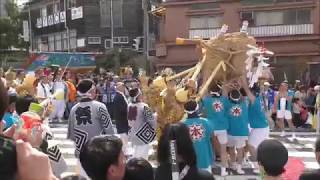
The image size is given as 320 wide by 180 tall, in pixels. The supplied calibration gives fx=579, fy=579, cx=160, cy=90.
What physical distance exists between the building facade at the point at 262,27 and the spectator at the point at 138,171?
2361cm

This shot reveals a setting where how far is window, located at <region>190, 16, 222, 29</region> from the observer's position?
30.1 meters

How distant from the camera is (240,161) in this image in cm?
962

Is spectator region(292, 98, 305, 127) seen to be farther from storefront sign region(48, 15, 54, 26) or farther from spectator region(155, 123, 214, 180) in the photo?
storefront sign region(48, 15, 54, 26)

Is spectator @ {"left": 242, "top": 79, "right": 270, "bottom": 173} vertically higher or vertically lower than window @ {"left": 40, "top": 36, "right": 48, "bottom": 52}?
lower

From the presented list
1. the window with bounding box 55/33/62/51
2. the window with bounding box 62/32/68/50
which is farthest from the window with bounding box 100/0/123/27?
the window with bounding box 55/33/62/51

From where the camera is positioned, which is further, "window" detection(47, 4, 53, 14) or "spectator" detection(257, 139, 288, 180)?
"window" detection(47, 4, 53, 14)

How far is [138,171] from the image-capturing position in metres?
3.20

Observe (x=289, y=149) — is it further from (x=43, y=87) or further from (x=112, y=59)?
(x=112, y=59)

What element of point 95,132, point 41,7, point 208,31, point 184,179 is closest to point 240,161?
point 95,132

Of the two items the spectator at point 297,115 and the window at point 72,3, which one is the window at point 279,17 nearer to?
the spectator at point 297,115

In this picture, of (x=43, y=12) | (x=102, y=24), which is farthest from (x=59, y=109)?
(x=43, y=12)

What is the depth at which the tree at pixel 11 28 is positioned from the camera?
46469 millimetres

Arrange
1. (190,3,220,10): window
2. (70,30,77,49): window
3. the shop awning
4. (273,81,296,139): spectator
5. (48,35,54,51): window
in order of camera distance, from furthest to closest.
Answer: (48,35,54,51): window < (70,30,77,49): window < the shop awning < (190,3,220,10): window < (273,81,296,139): spectator

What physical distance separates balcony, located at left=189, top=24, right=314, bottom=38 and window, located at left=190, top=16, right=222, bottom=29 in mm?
214
